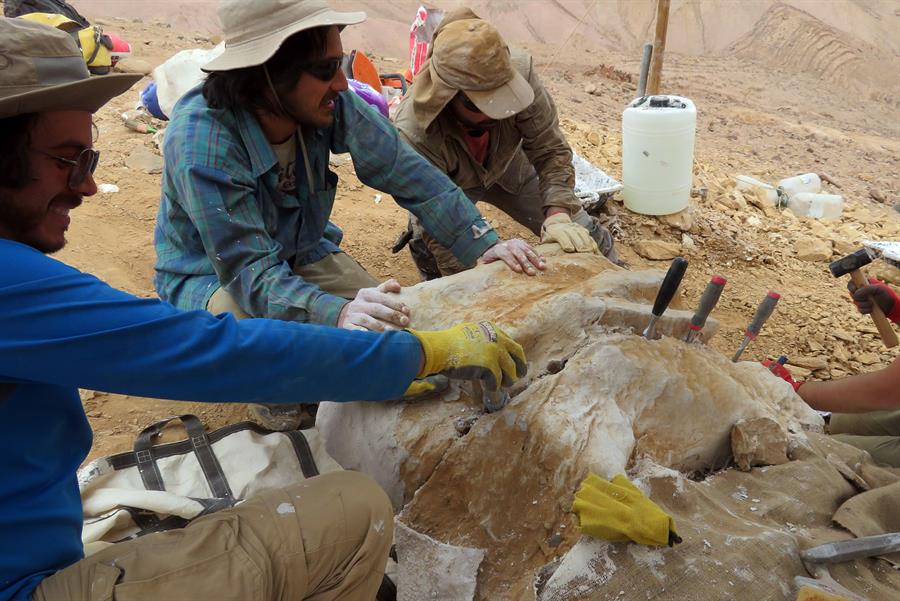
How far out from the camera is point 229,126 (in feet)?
8.09

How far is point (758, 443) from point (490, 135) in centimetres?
221

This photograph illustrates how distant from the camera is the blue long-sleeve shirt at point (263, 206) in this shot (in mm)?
2373

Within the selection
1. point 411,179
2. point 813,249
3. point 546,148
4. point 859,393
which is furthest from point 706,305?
point 813,249

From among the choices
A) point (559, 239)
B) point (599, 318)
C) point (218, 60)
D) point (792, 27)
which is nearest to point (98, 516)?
point (218, 60)

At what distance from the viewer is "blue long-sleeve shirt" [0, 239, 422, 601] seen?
4.32 ft

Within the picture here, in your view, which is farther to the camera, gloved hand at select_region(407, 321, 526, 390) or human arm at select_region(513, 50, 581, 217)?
human arm at select_region(513, 50, 581, 217)

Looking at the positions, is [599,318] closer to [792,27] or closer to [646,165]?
[646,165]

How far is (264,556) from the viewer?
1.54 meters

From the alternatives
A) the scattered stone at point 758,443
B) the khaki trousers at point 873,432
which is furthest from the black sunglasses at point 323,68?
the khaki trousers at point 873,432

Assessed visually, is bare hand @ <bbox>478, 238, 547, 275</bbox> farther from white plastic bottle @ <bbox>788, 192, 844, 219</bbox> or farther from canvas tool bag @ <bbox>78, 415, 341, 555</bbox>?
white plastic bottle @ <bbox>788, 192, 844, 219</bbox>

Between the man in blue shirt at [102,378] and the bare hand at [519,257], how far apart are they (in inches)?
38.0

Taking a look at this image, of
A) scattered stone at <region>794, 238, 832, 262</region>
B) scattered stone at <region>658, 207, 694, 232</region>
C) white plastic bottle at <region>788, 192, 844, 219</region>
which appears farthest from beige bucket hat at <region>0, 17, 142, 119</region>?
white plastic bottle at <region>788, 192, 844, 219</region>

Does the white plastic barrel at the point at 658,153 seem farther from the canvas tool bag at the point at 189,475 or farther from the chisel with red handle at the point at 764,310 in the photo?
the canvas tool bag at the point at 189,475

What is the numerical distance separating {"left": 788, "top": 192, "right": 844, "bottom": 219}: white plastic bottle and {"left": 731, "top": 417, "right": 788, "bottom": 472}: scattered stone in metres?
4.15
